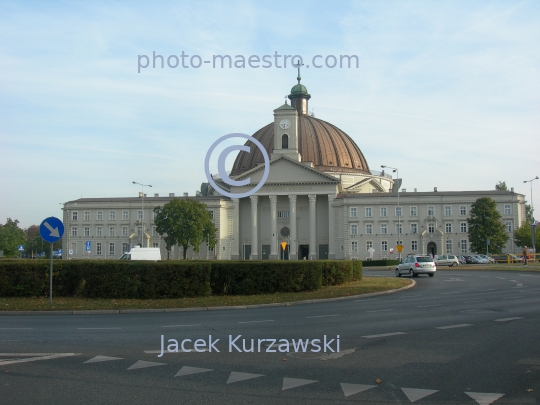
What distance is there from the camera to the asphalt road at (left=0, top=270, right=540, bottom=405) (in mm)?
7680

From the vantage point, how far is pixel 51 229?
20141 mm

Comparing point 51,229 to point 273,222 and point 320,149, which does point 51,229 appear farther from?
point 320,149

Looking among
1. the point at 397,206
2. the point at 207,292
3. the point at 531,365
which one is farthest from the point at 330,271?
the point at 397,206

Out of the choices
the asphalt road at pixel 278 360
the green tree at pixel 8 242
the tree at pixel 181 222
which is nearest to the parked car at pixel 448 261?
the tree at pixel 181 222

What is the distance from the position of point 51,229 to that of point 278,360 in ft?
43.0

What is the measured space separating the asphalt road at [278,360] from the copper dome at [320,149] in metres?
85.3

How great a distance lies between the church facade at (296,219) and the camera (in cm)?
8612

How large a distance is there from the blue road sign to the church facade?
2580 inches

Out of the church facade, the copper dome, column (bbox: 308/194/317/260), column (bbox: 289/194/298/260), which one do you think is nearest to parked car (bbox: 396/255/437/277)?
the church facade

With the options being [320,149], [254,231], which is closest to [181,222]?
[254,231]

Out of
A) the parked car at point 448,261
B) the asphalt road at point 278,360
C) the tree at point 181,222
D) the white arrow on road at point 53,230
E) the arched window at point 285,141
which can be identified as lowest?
the parked car at point 448,261

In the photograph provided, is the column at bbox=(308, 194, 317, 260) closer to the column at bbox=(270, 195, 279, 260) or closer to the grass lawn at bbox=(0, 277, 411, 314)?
the column at bbox=(270, 195, 279, 260)

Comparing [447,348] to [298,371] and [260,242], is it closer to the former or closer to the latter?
[298,371]

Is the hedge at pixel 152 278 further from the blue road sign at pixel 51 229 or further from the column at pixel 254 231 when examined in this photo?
the column at pixel 254 231
